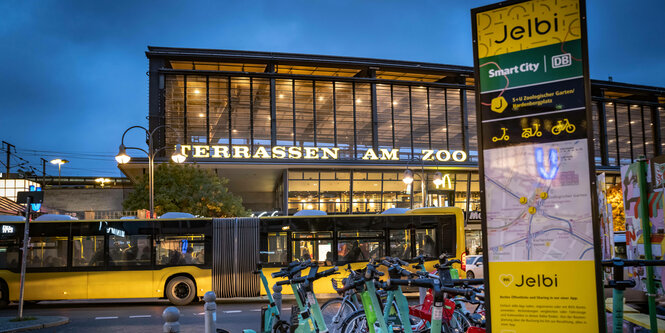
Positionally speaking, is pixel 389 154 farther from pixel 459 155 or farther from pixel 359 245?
pixel 359 245

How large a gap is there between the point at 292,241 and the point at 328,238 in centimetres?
113

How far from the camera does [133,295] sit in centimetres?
1659

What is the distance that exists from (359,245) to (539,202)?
12.9m

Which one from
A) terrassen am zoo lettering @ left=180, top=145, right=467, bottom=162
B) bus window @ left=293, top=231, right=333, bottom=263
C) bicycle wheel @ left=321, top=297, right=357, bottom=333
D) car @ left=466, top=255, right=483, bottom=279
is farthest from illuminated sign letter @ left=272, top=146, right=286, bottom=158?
bicycle wheel @ left=321, top=297, right=357, bottom=333

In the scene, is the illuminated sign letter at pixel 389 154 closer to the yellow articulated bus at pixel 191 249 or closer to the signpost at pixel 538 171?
the yellow articulated bus at pixel 191 249

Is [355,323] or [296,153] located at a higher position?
[296,153]

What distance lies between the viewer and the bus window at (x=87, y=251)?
1675 cm

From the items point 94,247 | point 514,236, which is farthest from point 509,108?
point 94,247

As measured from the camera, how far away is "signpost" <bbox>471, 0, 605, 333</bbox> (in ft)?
14.8

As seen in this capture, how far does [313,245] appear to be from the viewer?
1734cm

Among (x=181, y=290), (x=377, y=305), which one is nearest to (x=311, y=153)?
(x=181, y=290)

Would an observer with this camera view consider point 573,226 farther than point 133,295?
No

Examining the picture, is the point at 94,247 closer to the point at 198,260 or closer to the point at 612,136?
the point at 198,260

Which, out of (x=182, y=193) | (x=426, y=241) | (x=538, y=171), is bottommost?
(x=426, y=241)
